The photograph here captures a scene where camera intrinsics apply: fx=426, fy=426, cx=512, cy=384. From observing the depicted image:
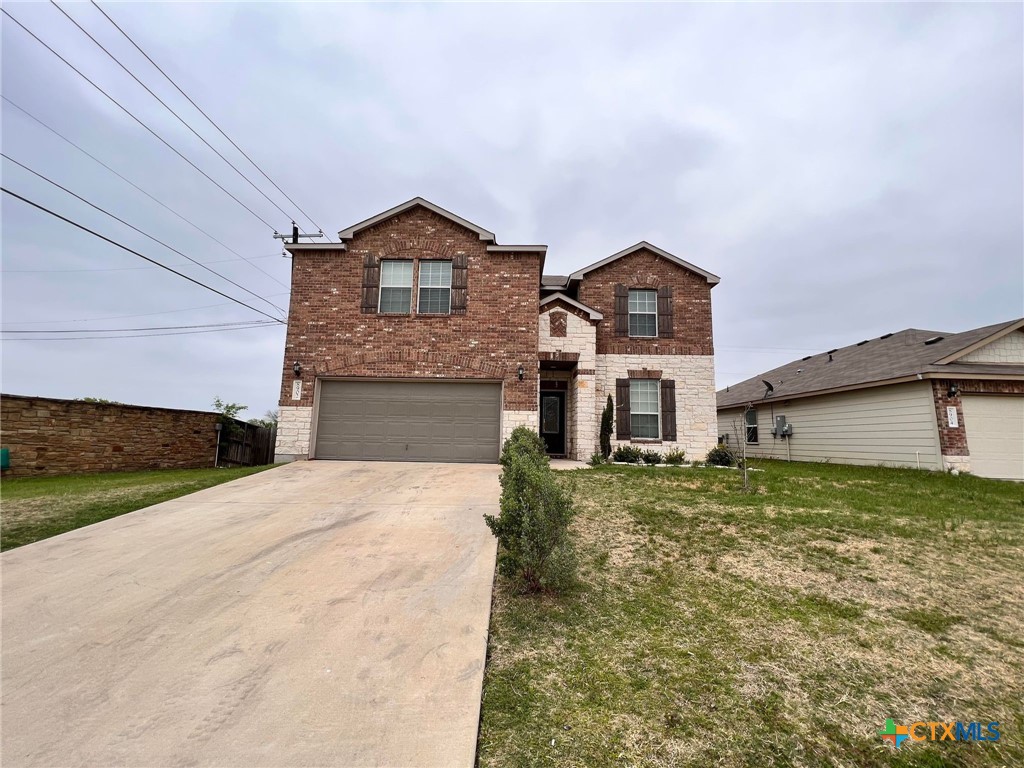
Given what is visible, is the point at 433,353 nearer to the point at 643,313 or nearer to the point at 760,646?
the point at 643,313

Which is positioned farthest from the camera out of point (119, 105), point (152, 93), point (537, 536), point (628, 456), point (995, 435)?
point (628, 456)

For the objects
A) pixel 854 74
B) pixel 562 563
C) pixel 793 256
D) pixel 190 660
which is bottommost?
pixel 190 660

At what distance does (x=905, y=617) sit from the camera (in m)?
3.51

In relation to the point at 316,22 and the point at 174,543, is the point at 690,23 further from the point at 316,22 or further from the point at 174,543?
the point at 174,543

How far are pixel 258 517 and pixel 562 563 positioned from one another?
477 centimetres

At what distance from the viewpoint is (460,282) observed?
1220 cm

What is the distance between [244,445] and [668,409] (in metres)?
14.9

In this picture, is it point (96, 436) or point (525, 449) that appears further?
point (96, 436)

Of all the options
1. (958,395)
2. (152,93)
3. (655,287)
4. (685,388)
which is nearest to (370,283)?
(152,93)

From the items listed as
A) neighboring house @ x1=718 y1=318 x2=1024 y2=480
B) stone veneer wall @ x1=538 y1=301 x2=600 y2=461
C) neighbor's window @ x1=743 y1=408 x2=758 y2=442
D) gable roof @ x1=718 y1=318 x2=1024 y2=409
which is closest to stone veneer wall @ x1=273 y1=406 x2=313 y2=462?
stone veneer wall @ x1=538 y1=301 x2=600 y2=461

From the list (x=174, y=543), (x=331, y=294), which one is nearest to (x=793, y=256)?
(x=331, y=294)

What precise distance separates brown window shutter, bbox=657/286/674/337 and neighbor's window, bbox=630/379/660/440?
1.63 meters

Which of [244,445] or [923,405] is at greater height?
→ [923,405]

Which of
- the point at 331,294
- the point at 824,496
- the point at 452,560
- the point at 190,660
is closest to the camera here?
the point at 190,660
